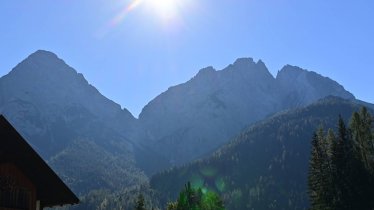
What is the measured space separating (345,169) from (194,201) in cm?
2692

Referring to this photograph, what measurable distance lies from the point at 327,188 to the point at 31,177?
64.0 meters

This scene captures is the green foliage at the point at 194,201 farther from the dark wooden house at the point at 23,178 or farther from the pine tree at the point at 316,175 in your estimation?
the dark wooden house at the point at 23,178

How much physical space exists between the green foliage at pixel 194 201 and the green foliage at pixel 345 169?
55.8 ft

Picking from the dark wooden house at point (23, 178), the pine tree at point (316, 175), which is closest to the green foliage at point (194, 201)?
the pine tree at point (316, 175)

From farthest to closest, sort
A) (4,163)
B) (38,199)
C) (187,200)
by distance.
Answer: (187,200) < (38,199) < (4,163)

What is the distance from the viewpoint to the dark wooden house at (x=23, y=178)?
46.7 ft

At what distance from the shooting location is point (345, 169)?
73.1 meters

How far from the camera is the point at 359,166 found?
7169 cm

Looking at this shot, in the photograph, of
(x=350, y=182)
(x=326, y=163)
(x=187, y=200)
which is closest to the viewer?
(x=350, y=182)

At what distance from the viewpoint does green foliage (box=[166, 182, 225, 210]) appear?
288 feet

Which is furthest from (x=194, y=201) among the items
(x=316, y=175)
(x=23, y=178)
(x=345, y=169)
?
(x=23, y=178)

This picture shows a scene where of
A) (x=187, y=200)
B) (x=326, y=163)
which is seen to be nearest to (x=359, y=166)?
(x=326, y=163)

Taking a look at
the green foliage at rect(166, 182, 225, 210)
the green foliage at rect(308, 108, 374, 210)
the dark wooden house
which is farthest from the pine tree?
the dark wooden house

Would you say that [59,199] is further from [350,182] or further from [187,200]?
[187,200]
